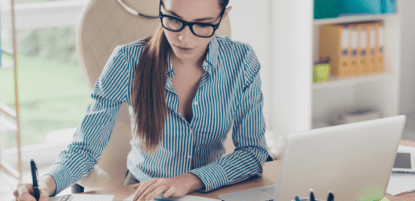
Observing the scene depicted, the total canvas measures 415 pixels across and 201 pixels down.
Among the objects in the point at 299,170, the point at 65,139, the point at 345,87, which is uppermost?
the point at 299,170

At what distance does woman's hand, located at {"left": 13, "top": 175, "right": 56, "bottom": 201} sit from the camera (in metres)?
0.94

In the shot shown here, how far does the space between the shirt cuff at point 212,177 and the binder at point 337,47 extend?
1.94 metres

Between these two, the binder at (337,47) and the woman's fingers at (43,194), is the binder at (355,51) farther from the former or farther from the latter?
the woman's fingers at (43,194)

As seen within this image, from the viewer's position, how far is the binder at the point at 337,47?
2.83m

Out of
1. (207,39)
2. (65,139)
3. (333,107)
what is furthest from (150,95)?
(333,107)

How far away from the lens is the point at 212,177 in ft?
3.60

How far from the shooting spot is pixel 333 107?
327 centimetres

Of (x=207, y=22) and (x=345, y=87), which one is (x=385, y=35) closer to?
(x=345, y=87)

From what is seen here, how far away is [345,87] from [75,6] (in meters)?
1.95

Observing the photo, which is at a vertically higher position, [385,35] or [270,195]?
[385,35]

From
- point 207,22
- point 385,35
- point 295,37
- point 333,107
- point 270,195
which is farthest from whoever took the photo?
point 333,107

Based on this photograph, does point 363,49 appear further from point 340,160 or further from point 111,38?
point 340,160

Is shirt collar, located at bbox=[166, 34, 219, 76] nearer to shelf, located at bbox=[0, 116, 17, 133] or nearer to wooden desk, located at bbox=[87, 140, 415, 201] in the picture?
wooden desk, located at bbox=[87, 140, 415, 201]

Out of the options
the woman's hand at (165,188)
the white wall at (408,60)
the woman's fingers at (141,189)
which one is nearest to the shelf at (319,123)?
the white wall at (408,60)
